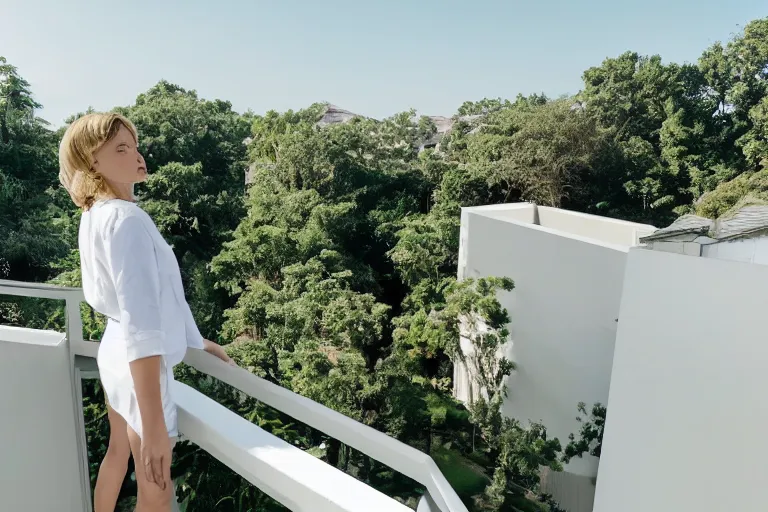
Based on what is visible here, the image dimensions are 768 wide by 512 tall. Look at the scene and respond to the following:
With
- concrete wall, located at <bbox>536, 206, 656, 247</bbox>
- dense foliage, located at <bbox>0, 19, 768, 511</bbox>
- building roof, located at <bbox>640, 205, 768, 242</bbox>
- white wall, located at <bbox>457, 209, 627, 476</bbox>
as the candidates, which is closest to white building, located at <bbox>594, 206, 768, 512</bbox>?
building roof, located at <bbox>640, 205, 768, 242</bbox>

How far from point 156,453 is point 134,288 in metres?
0.14

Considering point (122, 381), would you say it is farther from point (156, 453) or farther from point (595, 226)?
point (595, 226)

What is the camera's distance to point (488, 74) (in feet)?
26.7

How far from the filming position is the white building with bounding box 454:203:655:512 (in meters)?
3.92

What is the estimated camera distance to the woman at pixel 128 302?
461 mm

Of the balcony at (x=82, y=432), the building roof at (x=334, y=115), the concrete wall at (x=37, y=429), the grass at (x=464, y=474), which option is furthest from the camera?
the building roof at (x=334, y=115)

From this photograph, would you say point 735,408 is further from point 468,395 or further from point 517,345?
point 468,395

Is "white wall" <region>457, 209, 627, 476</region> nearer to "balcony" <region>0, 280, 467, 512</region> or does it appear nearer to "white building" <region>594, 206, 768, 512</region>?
"white building" <region>594, 206, 768, 512</region>

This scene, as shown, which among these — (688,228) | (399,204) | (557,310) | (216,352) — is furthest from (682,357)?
(399,204)

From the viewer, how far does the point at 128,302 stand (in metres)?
0.46

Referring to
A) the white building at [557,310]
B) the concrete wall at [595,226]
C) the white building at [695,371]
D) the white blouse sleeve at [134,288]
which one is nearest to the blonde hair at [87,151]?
the white blouse sleeve at [134,288]

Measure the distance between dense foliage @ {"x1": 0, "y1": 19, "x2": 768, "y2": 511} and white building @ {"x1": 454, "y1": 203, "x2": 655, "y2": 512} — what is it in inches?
6.2

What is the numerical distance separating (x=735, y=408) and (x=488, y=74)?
6891 mm

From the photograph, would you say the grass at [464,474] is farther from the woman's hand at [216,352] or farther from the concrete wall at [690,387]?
the woman's hand at [216,352]
